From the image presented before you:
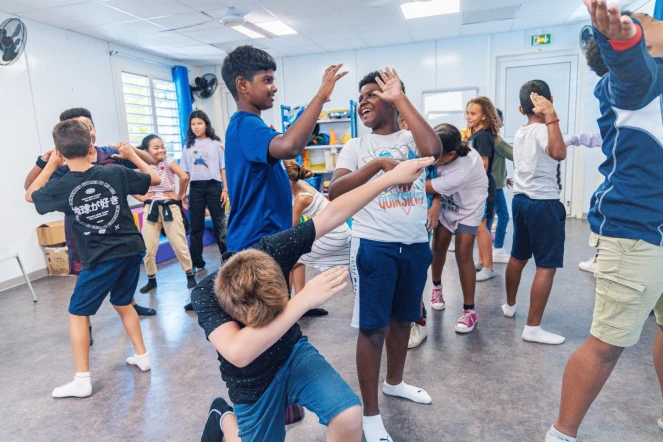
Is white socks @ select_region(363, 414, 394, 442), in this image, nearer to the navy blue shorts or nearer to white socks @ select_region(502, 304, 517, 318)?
the navy blue shorts

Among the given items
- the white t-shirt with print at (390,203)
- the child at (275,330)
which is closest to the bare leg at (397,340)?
the white t-shirt with print at (390,203)

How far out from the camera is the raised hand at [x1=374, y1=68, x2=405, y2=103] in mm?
1659

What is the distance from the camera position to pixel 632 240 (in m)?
1.42

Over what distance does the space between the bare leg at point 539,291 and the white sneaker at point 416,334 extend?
0.67 meters

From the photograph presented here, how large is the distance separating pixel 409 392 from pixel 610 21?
1.70 metres

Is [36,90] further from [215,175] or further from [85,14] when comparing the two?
[215,175]

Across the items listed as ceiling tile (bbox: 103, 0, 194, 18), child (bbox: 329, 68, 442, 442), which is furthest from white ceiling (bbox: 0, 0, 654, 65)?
child (bbox: 329, 68, 442, 442)

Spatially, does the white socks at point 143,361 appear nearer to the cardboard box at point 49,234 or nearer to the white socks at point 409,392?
the white socks at point 409,392

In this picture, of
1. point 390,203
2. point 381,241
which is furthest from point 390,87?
point 381,241

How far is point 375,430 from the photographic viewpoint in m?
1.76

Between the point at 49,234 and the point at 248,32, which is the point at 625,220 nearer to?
the point at 49,234

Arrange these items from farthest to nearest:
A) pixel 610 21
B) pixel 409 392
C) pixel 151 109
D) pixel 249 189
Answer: pixel 151 109
pixel 409 392
pixel 249 189
pixel 610 21

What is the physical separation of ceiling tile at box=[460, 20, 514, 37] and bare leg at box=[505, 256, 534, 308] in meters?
4.66

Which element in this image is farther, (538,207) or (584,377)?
(538,207)
